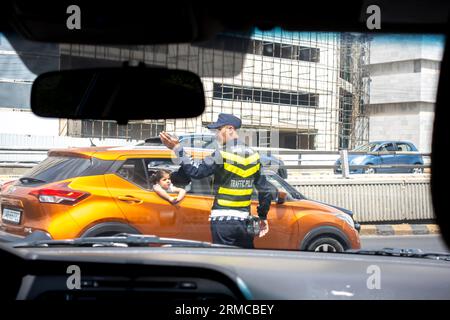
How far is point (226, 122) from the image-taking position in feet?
18.0

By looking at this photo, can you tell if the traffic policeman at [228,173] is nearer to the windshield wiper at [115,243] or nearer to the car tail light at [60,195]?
the car tail light at [60,195]

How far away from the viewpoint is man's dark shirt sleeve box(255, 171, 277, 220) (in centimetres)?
573

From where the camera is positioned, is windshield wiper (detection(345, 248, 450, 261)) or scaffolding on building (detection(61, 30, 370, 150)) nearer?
scaffolding on building (detection(61, 30, 370, 150))

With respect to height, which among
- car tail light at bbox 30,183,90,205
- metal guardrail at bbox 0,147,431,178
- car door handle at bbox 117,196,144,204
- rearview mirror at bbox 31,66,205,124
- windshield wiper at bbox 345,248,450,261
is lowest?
windshield wiper at bbox 345,248,450,261

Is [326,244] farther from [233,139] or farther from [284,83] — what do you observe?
[284,83]

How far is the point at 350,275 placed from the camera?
12.4ft

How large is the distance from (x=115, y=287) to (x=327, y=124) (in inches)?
82.1

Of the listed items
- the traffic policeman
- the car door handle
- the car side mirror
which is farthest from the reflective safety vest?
the car door handle

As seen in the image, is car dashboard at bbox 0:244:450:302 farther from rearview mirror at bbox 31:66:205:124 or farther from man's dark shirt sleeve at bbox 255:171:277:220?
man's dark shirt sleeve at bbox 255:171:277:220

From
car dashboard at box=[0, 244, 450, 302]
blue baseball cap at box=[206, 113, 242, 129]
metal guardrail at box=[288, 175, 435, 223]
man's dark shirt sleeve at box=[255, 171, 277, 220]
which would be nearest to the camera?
car dashboard at box=[0, 244, 450, 302]
